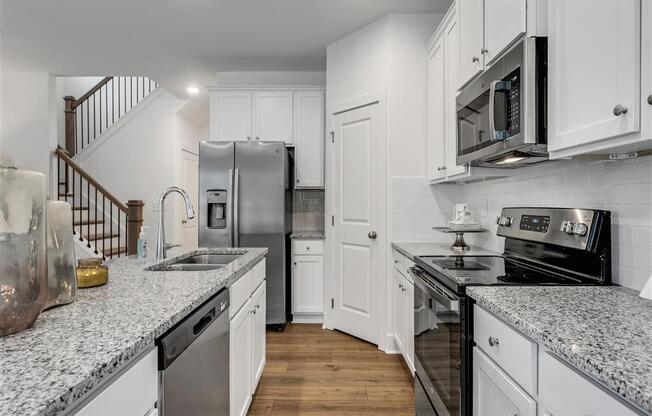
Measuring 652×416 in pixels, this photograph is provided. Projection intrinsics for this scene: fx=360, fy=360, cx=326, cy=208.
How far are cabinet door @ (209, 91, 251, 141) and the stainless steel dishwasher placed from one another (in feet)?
9.27

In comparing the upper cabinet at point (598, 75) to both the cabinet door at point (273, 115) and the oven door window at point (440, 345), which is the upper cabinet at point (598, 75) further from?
the cabinet door at point (273, 115)

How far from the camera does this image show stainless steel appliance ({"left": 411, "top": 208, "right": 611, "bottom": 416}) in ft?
4.35

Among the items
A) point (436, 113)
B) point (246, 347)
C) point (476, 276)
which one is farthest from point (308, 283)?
point (476, 276)

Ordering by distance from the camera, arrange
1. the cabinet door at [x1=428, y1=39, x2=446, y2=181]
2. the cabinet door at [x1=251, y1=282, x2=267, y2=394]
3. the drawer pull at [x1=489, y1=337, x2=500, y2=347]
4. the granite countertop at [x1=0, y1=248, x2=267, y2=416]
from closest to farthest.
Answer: the granite countertop at [x1=0, y1=248, x2=267, y2=416] → the drawer pull at [x1=489, y1=337, x2=500, y2=347] → the cabinet door at [x1=251, y1=282, x2=267, y2=394] → the cabinet door at [x1=428, y1=39, x2=446, y2=181]

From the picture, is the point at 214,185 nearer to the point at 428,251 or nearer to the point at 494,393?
the point at 428,251

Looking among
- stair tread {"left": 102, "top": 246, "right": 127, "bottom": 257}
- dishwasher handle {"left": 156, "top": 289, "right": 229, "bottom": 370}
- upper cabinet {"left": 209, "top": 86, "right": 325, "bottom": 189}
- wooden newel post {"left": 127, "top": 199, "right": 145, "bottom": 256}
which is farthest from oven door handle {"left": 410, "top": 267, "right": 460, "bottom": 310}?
stair tread {"left": 102, "top": 246, "right": 127, "bottom": 257}

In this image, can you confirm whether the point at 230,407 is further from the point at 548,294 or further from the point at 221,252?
the point at 548,294

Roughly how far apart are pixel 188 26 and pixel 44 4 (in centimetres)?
109

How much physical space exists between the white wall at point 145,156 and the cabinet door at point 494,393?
4943 millimetres

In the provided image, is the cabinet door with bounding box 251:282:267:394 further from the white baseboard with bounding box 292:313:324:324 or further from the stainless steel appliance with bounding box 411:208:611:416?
the white baseboard with bounding box 292:313:324:324

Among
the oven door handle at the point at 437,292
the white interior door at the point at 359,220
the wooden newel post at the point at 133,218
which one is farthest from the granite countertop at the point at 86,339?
the wooden newel post at the point at 133,218

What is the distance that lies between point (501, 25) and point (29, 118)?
210 inches

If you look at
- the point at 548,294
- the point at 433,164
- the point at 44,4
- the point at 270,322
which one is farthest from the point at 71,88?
the point at 548,294

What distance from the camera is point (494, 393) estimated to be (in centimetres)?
115
